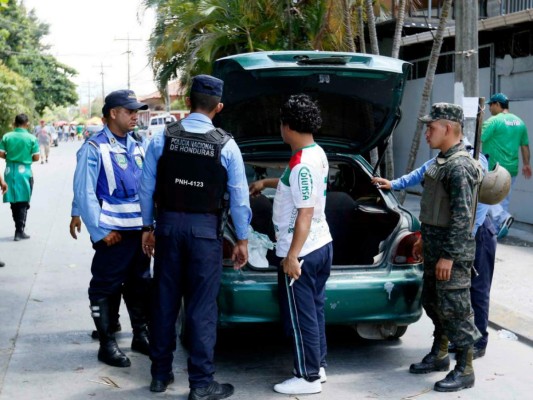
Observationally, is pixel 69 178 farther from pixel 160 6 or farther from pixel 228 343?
pixel 228 343

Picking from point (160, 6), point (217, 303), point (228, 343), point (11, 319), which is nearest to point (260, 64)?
point (217, 303)

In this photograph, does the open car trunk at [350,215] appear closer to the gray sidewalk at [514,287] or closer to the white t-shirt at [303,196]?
the white t-shirt at [303,196]

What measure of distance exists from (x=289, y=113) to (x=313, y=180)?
437mm

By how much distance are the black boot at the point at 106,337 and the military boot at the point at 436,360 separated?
1987mm

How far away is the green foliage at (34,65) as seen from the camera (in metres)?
47.4

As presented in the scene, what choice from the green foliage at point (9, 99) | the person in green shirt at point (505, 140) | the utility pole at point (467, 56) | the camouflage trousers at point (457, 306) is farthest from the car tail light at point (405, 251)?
the green foliage at point (9, 99)

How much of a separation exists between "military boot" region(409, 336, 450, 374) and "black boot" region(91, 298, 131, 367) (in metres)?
1.99

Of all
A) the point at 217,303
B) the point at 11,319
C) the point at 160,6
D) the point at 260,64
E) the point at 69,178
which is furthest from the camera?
the point at 69,178

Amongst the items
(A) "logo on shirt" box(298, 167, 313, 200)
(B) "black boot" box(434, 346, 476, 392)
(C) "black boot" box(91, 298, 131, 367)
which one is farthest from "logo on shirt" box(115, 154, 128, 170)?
(B) "black boot" box(434, 346, 476, 392)

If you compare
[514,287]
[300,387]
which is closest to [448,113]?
[300,387]

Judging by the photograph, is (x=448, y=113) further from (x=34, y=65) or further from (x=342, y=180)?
(x=34, y=65)

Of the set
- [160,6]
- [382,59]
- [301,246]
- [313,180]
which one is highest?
[160,6]

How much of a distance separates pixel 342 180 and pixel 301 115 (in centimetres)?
222

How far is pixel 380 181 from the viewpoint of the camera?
5777mm
